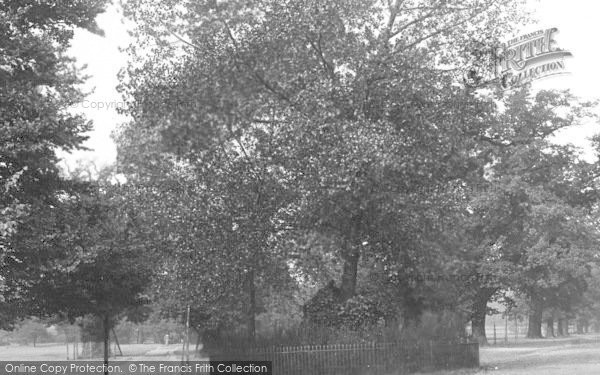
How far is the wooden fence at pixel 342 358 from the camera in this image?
19844mm

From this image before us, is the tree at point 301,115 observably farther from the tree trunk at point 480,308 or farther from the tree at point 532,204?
the tree trunk at point 480,308

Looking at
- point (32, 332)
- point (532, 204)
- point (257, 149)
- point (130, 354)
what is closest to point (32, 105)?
point (257, 149)

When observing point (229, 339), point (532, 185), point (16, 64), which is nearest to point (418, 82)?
point (229, 339)

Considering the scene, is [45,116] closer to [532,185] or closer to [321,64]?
[321,64]

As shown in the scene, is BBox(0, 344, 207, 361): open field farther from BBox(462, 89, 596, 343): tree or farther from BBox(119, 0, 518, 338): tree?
BBox(462, 89, 596, 343): tree

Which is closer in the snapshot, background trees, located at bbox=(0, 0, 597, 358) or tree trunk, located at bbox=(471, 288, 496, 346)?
background trees, located at bbox=(0, 0, 597, 358)

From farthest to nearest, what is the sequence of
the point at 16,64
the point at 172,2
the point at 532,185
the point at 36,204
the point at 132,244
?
the point at 532,185, the point at 132,244, the point at 172,2, the point at 36,204, the point at 16,64

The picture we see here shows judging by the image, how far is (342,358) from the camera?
20109 mm

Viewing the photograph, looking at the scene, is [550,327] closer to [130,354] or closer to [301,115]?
[130,354]

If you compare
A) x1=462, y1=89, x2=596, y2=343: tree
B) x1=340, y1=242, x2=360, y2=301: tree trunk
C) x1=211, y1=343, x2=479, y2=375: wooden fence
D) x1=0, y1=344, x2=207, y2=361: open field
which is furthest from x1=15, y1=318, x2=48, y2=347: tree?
x1=211, y1=343, x2=479, y2=375: wooden fence

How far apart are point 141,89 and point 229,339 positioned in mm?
7598

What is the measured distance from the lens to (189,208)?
19922 millimetres

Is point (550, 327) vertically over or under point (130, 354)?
under

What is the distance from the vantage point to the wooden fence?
65.1 ft
